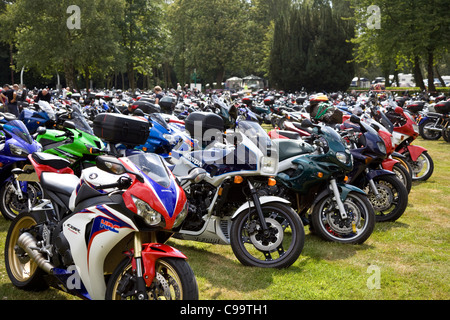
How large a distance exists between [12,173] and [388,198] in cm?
462

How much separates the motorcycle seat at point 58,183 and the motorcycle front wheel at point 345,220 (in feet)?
8.84

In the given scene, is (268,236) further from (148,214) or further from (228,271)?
(148,214)

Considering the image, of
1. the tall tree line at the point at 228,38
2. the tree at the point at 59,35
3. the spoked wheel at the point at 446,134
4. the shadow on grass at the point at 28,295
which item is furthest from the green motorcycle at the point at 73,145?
the tree at the point at 59,35

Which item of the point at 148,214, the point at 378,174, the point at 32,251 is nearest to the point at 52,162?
the point at 32,251

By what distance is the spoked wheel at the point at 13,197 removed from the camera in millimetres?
6008

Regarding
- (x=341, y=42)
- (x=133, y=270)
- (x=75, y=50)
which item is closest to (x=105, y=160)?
(x=133, y=270)

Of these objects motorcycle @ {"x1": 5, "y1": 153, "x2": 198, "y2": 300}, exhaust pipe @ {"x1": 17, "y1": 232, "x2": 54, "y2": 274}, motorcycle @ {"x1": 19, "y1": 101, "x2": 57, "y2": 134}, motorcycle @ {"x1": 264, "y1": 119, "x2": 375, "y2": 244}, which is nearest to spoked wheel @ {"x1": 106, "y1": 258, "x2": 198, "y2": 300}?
motorcycle @ {"x1": 5, "y1": 153, "x2": 198, "y2": 300}

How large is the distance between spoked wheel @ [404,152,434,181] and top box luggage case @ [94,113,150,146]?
6.08m

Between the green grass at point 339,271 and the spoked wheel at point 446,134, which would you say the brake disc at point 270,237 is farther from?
the spoked wheel at point 446,134

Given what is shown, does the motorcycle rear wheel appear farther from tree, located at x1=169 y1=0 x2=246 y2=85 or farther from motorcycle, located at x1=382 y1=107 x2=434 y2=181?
tree, located at x1=169 y1=0 x2=246 y2=85

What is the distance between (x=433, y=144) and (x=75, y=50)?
24.7 m

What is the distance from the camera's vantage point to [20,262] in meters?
4.23

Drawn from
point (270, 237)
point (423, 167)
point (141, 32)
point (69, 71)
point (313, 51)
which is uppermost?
point (141, 32)
